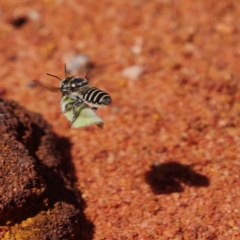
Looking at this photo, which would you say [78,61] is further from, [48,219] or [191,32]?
[48,219]

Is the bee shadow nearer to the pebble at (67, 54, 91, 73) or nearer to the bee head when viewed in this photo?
the bee head

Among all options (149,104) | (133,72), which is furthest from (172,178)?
(133,72)

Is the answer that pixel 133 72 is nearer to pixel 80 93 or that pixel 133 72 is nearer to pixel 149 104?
pixel 149 104

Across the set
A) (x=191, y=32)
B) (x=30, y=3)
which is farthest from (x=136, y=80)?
(x=30, y=3)

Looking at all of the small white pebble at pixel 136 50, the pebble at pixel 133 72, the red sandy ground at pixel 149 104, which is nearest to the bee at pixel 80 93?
the red sandy ground at pixel 149 104

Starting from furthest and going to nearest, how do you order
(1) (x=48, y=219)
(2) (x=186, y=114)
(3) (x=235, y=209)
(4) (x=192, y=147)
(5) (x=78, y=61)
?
(5) (x=78, y=61), (2) (x=186, y=114), (4) (x=192, y=147), (3) (x=235, y=209), (1) (x=48, y=219)

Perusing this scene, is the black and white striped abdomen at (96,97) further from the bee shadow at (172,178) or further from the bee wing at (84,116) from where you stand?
the bee shadow at (172,178)
